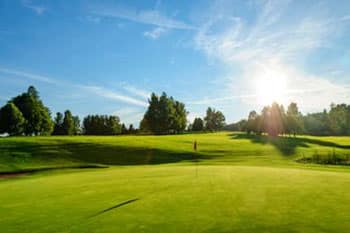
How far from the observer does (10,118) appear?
195 ft

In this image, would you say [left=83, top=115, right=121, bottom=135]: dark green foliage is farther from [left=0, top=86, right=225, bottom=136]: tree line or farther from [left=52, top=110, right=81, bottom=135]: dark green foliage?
[left=52, top=110, right=81, bottom=135]: dark green foliage

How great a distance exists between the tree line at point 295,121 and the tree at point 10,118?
58190 mm

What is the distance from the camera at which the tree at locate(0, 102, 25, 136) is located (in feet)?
195

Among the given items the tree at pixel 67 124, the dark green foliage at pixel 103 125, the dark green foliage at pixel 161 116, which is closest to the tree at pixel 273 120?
the dark green foliage at pixel 161 116

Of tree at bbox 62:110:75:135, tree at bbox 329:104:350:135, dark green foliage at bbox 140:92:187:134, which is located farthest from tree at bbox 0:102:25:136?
tree at bbox 329:104:350:135

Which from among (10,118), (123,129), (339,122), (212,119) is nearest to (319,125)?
(339,122)

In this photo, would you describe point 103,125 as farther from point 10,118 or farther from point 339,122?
point 339,122

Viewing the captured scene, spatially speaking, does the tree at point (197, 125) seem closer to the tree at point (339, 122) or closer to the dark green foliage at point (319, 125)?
the dark green foliage at point (319, 125)

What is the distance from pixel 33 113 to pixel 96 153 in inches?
1205

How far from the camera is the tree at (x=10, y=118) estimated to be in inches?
2335

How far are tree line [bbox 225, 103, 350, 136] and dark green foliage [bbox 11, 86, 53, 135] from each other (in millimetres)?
53901

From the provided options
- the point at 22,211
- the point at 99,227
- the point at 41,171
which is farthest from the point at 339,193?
the point at 41,171

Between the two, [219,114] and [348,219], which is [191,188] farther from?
[219,114]

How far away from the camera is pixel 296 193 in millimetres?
9570
